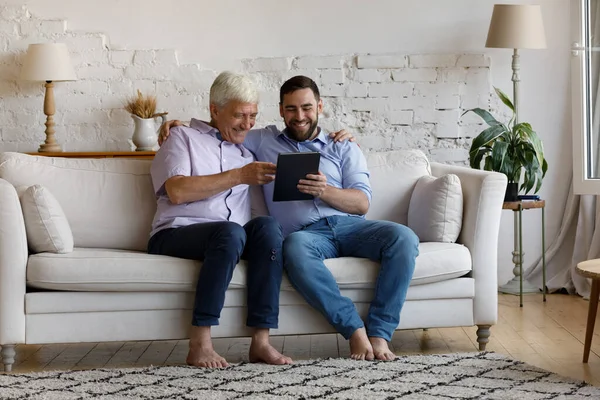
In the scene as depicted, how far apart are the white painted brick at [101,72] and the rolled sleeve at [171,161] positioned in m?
1.42

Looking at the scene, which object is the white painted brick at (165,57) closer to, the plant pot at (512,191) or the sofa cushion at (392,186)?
the sofa cushion at (392,186)

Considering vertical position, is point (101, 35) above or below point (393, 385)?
above

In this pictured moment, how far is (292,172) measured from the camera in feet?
11.6

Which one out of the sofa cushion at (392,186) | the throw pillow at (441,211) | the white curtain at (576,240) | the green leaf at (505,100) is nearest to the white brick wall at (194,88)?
the green leaf at (505,100)

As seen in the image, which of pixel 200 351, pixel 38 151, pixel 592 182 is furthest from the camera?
pixel 38 151

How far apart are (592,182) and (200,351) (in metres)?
2.30

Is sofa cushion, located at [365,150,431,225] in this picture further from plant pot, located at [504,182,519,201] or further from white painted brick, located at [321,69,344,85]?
white painted brick, located at [321,69,344,85]

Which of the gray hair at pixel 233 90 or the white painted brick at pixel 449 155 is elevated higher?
the gray hair at pixel 233 90

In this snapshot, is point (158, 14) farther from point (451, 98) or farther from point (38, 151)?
point (451, 98)

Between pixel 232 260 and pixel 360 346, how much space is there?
22.7 inches

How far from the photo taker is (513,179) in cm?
481

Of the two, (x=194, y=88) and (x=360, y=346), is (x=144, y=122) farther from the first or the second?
(x=360, y=346)

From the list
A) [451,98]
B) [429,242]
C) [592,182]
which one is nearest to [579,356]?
[429,242]

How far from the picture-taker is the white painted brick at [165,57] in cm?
507
